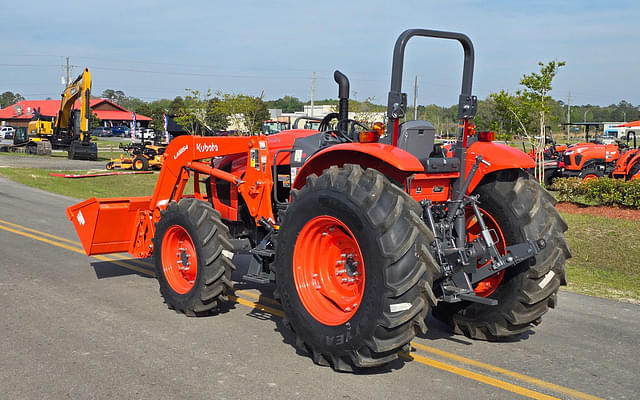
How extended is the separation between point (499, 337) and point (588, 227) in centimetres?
821

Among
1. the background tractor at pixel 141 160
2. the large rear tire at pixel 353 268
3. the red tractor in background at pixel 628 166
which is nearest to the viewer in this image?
the large rear tire at pixel 353 268

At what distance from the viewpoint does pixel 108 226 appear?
25.8 feet

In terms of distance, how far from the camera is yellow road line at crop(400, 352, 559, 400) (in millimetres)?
4717

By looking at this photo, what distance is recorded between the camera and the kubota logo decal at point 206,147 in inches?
284

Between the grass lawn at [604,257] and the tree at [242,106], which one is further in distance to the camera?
the tree at [242,106]

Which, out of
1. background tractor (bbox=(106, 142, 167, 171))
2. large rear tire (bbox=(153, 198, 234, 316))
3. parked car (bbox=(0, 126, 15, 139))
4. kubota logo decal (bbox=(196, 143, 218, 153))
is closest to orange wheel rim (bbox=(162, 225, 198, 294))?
large rear tire (bbox=(153, 198, 234, 316))

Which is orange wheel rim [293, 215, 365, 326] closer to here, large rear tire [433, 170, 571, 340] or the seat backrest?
the seat backrest

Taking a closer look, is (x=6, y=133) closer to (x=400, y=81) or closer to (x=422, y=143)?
(x=422, y=143)

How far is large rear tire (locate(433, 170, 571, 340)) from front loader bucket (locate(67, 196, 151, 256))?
4242 mm

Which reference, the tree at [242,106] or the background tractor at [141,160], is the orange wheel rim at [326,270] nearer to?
the background tractor at [141,160]

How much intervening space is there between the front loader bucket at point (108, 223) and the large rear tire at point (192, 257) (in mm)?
909

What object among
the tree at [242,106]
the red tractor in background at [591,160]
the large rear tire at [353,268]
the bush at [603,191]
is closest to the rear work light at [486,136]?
the large rear tire at [353,268]

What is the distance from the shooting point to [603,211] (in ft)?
49.4

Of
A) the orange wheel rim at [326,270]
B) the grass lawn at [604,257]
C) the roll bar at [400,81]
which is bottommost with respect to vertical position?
the grass lawn at [604,257]
